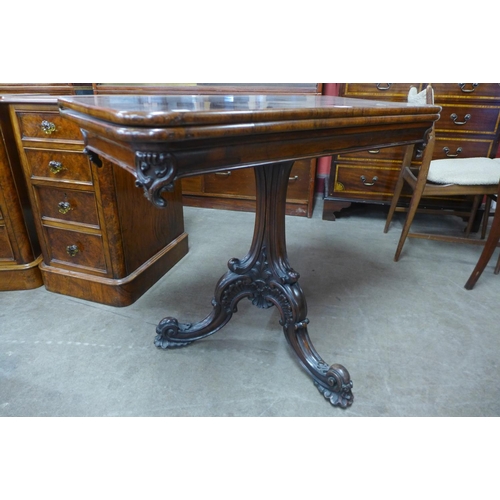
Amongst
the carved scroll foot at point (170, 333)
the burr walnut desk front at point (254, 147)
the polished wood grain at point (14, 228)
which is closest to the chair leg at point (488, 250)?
the burr walnut desk front at point (254, 147)

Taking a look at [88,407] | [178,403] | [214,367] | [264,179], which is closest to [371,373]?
[214,367]

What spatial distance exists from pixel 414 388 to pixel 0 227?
193 cm

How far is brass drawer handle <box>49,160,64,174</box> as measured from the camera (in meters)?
1.57

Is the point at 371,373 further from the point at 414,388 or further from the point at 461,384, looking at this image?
the point at 461,384

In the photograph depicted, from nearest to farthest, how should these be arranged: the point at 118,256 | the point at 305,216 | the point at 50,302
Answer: the point at 118,256 < the point at 50,302 < the point at 305,216

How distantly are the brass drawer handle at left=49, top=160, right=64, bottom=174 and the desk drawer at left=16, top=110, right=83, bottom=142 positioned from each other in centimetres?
9

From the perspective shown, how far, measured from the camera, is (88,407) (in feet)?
3.96

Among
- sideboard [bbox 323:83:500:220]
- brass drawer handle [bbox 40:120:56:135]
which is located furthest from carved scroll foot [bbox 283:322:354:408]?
sideboard [bbox 323:83:500:220]

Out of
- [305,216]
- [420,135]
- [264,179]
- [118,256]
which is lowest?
[305,216]

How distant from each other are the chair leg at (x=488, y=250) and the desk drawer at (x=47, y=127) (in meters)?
1.95

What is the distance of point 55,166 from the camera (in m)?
1.57

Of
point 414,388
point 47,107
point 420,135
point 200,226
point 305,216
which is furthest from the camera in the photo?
point 305,216

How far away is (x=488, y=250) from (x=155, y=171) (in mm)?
1829

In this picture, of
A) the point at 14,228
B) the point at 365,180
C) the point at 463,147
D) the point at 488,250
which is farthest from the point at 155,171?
the point at 463,147
